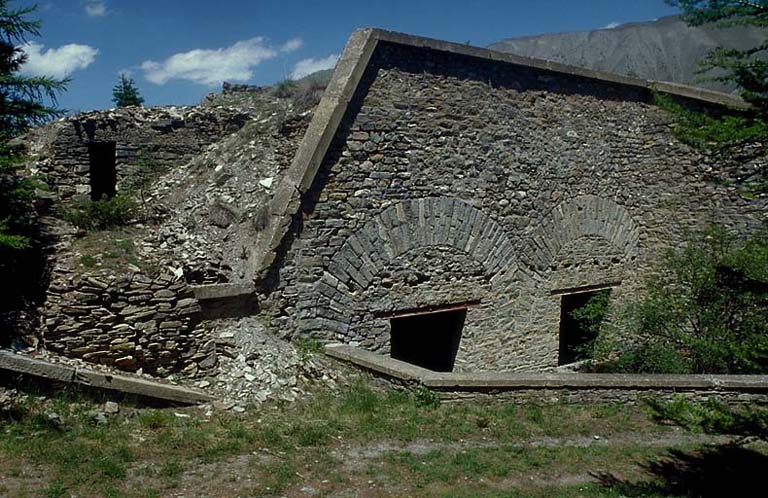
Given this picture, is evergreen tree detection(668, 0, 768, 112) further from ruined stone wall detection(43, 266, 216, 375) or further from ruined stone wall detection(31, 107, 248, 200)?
ruined stone wall detection(31, 107, 248, 200)

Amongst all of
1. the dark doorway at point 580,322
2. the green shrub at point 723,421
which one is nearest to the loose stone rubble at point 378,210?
the dark doorway at point 580,322

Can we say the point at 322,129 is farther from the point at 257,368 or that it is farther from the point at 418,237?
the point at 257,368

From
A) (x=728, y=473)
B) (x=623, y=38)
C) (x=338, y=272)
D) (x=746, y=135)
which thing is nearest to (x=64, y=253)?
(x=338, y=272)

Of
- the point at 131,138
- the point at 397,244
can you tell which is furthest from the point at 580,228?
the point at 131,138

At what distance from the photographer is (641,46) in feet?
101

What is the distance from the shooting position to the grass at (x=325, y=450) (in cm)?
553

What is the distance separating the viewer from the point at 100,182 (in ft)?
36.4

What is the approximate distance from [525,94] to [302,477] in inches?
288

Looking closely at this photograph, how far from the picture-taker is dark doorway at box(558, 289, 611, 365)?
11.7 metres

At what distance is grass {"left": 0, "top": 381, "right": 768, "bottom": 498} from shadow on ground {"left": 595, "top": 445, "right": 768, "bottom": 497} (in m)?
0.18

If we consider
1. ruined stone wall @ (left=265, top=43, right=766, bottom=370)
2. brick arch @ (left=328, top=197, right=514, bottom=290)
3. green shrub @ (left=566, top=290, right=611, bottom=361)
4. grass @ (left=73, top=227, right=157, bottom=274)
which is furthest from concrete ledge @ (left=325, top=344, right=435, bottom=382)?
green shrub @ (left=566, top=290, right=611, bottom=361)

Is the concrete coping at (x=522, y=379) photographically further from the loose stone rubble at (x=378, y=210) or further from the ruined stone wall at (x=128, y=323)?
the ruined stone wall at (x=128, y=323)

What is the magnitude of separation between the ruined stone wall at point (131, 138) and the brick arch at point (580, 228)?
5.56 metres

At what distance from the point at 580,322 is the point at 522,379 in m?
5.05
